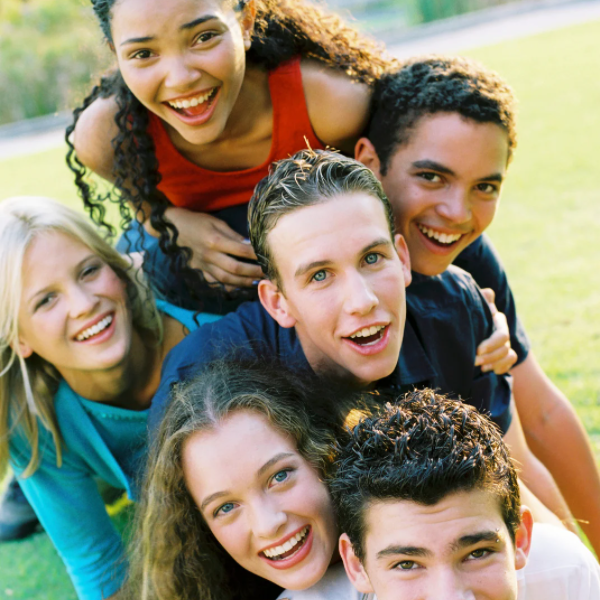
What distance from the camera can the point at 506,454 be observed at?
2.15 meters

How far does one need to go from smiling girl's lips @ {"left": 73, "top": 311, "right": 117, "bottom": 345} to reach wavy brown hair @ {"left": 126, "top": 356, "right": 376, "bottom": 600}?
696mm

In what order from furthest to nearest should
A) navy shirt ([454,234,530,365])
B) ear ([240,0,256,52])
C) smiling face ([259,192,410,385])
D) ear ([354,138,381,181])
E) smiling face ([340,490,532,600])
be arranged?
navy shirt ([454,234,530,365]) → ear ([354,138,381,181]) → ear ([240,0,256,52]) → smiling face ([259,192,410,385]) → smiling face ([340,490,532,600])

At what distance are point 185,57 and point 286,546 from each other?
1752mm

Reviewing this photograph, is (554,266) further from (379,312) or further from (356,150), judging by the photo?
(379,312)

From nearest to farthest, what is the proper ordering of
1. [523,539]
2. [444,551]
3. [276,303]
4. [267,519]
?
[444,551] → [523,539] → [267,519] → [276,303]

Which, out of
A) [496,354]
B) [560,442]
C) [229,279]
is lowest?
[560,442]

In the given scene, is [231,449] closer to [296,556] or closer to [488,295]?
[296,556]

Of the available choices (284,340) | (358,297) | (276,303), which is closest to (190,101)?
(276,303)

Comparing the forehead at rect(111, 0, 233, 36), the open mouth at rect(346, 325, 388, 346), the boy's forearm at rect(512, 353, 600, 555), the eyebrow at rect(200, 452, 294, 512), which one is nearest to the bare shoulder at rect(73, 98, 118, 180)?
the forehead at rect(111, 0, 233, 36)

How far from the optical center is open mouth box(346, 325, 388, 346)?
8.37 feet

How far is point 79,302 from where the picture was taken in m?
3.20

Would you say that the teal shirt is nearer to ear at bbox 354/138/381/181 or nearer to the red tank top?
the red tank top

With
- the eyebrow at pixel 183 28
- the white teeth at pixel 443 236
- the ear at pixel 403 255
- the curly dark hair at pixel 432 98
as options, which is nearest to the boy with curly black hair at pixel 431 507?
the ear at pixel 403 255

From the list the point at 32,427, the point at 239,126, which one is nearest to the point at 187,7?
the point at 239,126
